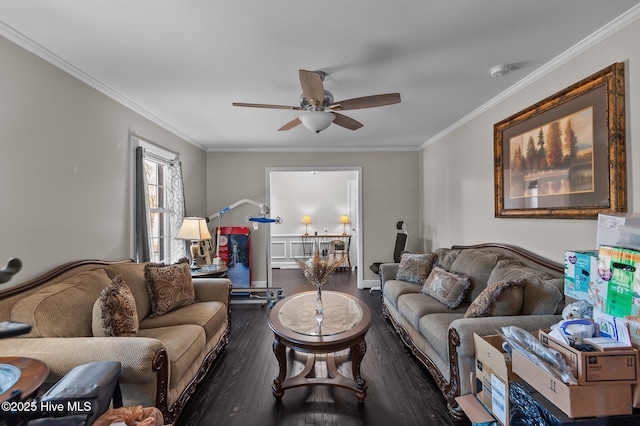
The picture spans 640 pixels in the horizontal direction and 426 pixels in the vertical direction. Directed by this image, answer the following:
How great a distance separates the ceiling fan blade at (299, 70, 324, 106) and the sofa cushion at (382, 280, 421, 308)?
2.34m

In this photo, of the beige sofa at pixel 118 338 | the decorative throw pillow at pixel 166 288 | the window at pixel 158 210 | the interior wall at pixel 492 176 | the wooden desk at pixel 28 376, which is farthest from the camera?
the window at pixel 158 210

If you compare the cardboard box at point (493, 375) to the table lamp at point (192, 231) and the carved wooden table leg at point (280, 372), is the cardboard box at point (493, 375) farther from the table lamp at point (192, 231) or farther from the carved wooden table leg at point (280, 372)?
the table lamp at point (192, 231)

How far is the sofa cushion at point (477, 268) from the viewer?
287cm

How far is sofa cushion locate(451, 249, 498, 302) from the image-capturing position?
2.87 m

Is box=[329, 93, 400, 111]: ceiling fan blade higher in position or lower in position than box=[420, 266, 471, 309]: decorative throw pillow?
higher

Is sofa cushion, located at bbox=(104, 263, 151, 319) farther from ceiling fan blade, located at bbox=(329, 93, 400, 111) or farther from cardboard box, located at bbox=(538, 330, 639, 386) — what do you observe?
cardboard box, located at bbox=(538, 330, 639, 386)

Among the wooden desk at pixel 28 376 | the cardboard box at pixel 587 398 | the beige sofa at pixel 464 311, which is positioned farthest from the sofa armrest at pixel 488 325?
the wooden desk at pixel 28 376

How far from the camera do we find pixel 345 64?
237 centimetres

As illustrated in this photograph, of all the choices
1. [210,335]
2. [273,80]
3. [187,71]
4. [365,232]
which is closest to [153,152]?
[187,71]

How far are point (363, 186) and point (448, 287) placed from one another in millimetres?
2881

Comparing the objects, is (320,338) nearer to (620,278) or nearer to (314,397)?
(314,397)

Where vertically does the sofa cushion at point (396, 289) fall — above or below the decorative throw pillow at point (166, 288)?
below

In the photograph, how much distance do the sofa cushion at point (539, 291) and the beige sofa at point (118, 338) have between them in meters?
2.61

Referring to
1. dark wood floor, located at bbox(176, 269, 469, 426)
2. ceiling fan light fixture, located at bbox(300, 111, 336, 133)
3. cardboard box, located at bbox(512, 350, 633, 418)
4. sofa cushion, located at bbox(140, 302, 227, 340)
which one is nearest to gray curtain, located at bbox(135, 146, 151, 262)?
sofa cushion, located at bbox(140, 302, 227, 340)
